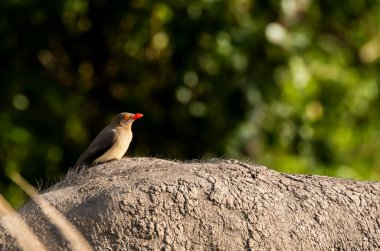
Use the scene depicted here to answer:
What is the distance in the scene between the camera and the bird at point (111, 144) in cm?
1016

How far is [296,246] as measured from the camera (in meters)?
7.80

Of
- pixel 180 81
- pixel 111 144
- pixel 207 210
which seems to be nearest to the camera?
pixel 207 210

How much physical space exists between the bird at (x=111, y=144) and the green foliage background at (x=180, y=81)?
4.82 m

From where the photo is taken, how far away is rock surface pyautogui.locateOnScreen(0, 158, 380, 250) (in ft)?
24.4

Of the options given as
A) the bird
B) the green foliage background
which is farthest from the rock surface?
the green foliage background

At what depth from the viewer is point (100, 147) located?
10.3m

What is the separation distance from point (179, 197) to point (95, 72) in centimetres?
961

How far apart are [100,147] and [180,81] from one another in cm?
587

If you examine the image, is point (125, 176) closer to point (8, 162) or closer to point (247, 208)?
point (247, 208)

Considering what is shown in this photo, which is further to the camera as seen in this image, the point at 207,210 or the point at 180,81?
the point at 180,81

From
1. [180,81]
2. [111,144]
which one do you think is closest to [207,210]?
[111,144]

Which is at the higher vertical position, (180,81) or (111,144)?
(180,81)

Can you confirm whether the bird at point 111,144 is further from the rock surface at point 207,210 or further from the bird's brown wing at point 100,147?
the rock surface at point 207,210

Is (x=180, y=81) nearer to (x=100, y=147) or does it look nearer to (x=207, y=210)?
(x=100, y=147)
